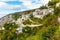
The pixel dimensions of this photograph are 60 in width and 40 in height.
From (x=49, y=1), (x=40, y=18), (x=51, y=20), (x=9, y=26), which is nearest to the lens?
(x=51, y=20)

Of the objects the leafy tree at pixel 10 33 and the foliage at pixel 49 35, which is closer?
the foliage at pixel 49 35

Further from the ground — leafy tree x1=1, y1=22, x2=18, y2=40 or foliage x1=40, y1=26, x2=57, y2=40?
foliage x1=40, y1=26, x2=57, y2=40

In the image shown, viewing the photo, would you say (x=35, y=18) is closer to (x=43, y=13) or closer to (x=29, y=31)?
(x=43, y=13)

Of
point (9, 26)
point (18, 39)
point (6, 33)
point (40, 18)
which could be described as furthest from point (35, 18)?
point (18, 39)

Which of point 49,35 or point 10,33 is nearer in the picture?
point 49,35

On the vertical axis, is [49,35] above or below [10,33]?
above

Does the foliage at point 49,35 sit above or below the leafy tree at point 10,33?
above

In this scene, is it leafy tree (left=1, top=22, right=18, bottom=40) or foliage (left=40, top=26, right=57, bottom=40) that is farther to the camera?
leafy tree (left=1, top=22, right=18, bottom=40)

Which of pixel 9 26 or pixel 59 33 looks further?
pixel 9 26

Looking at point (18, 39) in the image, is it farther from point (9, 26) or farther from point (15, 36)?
point (9, 26)

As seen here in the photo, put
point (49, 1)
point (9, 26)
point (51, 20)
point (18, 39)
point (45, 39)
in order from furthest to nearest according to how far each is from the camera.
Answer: point (49, 1) → point (9, 26) → point (51, 20) → point (18, 39) → point (45, 39)
